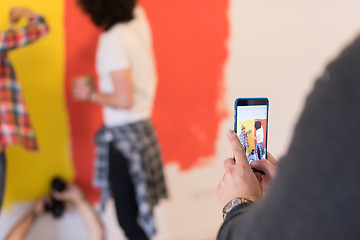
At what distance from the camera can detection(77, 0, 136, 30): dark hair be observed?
1.21m

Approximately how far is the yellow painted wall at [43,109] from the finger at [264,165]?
0.97m

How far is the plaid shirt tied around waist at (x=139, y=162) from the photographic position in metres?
1.35

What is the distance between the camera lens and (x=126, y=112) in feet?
4.37

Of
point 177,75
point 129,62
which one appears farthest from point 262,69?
point 129,62

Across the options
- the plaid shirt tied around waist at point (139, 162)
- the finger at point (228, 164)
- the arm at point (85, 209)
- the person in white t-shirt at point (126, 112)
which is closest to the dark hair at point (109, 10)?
the person in white t-shirt at point (126, 112)

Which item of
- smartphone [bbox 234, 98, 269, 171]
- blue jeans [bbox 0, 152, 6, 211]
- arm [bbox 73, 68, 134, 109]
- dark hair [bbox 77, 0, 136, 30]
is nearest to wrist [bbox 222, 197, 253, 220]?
smartphone [bbox 234, 98, 269, 171]

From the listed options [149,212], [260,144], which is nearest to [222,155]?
[149,212]

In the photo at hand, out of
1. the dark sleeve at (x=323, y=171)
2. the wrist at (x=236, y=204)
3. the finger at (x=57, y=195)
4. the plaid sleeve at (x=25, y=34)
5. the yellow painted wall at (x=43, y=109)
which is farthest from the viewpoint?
the finger at (x=57, y=195)

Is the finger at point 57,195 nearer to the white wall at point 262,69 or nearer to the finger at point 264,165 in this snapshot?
the white wall at point 262,69

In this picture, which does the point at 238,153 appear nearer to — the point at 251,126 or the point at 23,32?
the point at 251,126

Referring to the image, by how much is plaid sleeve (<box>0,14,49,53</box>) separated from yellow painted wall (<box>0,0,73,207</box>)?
0.09 m

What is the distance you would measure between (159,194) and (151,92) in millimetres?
466

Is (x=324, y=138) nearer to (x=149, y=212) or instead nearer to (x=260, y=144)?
(x=260, y=144)

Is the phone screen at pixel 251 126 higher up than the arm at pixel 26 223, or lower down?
higher up
